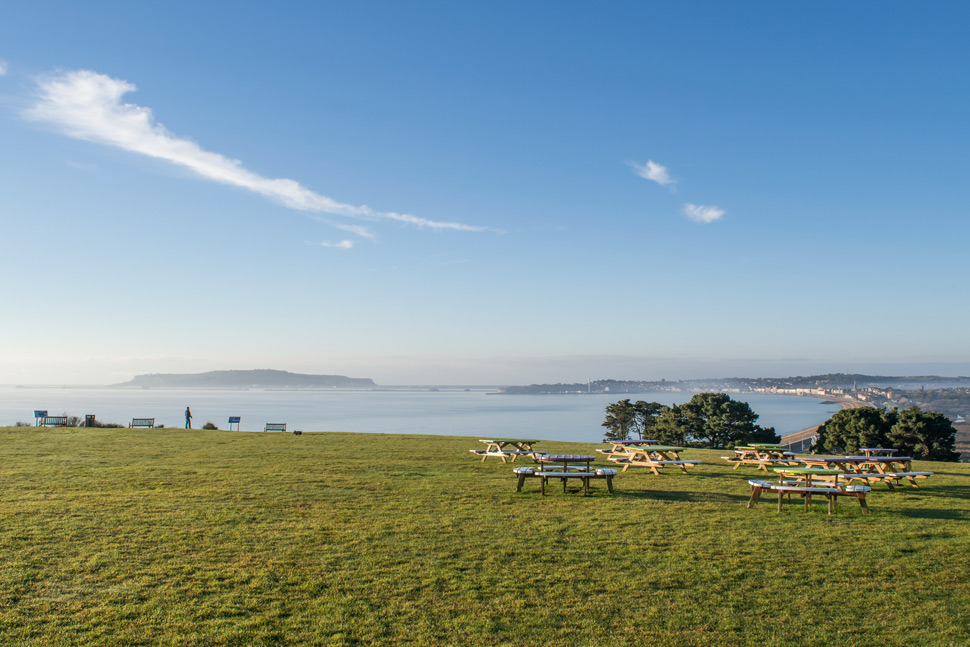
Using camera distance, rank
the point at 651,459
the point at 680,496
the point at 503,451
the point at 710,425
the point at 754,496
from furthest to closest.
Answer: the point at 710,425, the point at 503,451, the point at 651,459, the point at 680,496, the point at 754,496

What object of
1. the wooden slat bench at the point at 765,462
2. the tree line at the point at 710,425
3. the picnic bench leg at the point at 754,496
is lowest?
the tree line at the point at 710,425

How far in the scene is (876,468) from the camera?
14047mm

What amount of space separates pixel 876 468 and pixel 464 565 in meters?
11.6

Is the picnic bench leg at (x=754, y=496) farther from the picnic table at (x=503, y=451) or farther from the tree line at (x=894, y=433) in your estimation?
the tree line at (x=894, y=433)

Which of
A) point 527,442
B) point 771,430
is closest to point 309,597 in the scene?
point 527,442

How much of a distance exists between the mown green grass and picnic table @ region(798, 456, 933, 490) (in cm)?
69

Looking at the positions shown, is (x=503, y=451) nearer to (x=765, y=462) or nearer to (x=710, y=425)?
(x=765, y=462)

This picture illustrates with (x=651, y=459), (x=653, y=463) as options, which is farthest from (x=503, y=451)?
(x=653, y=463)

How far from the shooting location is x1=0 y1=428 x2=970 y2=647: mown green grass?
4.95m

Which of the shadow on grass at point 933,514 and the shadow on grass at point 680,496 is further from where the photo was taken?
the shadow on grass at point 680,496

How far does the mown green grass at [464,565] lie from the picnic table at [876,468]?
0.69 meters

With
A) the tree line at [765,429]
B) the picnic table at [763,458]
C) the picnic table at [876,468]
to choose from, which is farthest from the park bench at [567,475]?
the tree line at [765,429]

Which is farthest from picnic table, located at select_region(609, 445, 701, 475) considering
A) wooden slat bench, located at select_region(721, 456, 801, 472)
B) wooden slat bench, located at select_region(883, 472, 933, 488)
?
wooden slat bench, located at select_region(883, 472, 933, 488)

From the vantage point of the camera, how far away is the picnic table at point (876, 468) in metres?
12.2
